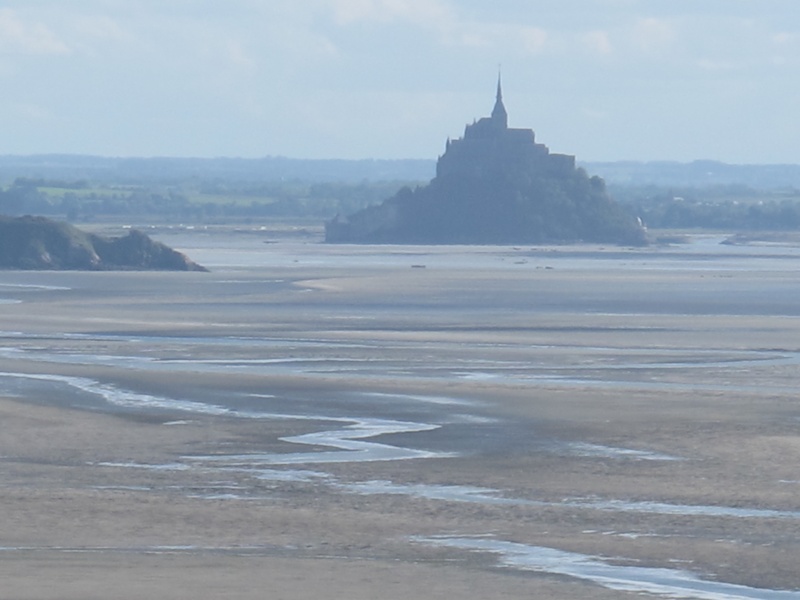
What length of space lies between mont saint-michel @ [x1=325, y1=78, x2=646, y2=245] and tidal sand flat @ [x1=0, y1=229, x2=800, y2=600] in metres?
87.3

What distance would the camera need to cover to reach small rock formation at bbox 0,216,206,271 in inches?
3319

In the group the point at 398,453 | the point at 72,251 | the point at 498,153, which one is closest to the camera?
the point at 398,453

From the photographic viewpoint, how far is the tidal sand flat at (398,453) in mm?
17953

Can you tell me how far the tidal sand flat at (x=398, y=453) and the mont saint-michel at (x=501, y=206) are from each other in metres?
87.3

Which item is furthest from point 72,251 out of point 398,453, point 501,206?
point 501,206

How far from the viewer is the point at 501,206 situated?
146125mm

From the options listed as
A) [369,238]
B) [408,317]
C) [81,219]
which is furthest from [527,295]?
[81,219]

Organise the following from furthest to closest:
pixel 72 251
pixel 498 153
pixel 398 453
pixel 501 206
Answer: pixel 498 153
pixel 501 206
pixel 72 251
pixel 398 453

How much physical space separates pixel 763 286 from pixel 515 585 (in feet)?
186

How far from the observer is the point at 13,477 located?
23.1 metres

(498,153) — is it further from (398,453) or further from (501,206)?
(398,453)

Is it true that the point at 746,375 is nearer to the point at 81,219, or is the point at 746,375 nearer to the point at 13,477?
the point at 13,477

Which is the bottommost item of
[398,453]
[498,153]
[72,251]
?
[72,251]

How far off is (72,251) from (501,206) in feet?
216
